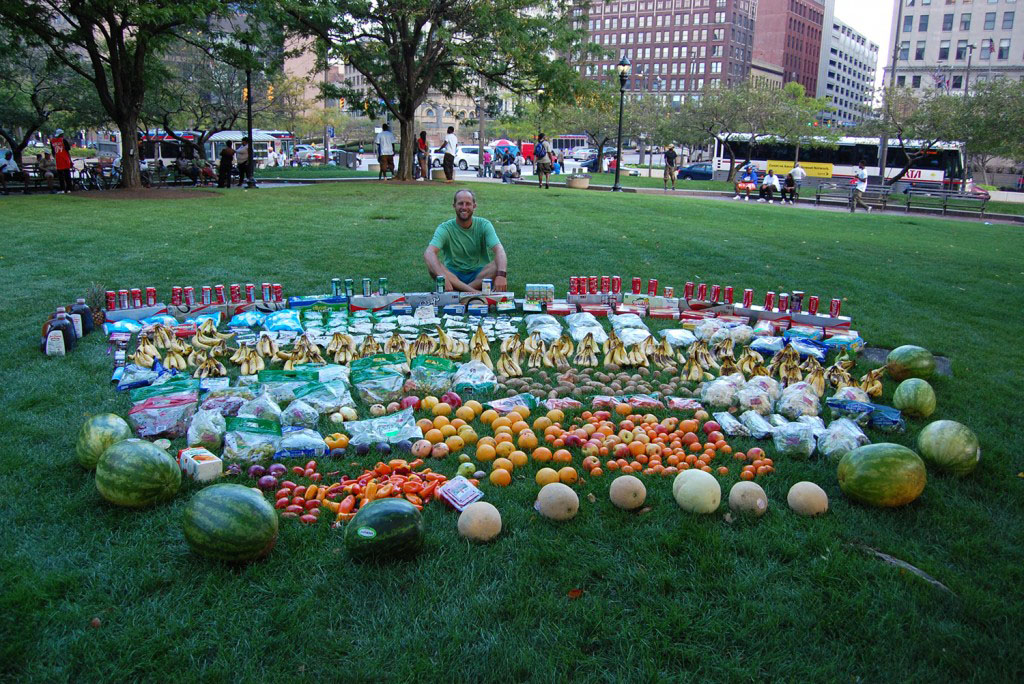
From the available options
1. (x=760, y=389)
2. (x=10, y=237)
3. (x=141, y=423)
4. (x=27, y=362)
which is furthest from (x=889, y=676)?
(x=10, y=237)

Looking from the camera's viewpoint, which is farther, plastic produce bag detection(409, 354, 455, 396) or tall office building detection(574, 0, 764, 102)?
tall office building detection(574, 0, 764, 102)

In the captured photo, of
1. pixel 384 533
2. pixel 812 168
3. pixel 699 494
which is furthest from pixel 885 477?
pixel 812 168

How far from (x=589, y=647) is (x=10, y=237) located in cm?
1410

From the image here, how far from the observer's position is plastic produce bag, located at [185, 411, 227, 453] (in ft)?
15.6

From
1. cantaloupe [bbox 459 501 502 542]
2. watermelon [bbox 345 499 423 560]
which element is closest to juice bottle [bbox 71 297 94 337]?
watermelon [bbox 345 499 423 560]

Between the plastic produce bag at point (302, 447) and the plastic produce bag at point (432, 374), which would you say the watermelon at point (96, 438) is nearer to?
the plastic produce bag at point (302, 447)

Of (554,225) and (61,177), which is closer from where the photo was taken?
(554,225)

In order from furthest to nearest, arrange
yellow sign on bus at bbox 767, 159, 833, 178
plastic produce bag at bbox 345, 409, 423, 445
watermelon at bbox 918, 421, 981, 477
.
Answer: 1. yellow sign on bus at bbox 767, 159, 833, 178
2. plastic produce bag at bbox 345, 409, 423, 445
3. watermelon at bbox 918, 421, 981, 477

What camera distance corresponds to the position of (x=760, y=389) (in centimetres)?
580

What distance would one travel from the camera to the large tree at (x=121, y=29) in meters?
18.0

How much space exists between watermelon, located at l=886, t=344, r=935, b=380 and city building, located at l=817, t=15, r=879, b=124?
6051 inches

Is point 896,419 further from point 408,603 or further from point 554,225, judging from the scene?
point 554,225

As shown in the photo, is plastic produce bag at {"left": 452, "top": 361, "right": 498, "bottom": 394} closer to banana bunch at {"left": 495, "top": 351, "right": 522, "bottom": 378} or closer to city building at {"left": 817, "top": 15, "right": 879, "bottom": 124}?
banana bunch at {"left": 495, "top": 351, "right": 522, "bottom": 378}

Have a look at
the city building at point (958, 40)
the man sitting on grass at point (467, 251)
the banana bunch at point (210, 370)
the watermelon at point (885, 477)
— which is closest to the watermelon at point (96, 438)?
the banana bunch at point (210, 370)
